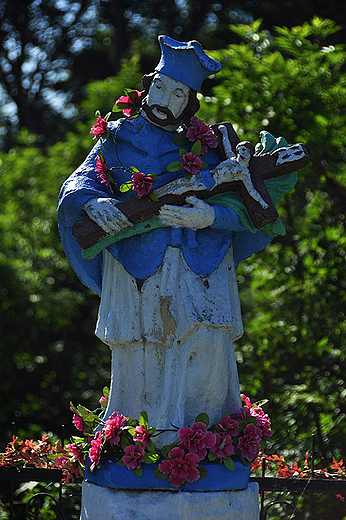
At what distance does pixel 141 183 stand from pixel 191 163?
237 millimetres

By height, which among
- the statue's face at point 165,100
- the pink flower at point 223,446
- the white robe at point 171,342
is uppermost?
the statue's face at point 165,100

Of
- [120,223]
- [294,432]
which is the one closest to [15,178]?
[294,432]

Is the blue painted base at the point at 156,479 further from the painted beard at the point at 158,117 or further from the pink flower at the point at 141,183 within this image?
the painted beard at the point at 158,117

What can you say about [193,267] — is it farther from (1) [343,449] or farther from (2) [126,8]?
(2) [126,8]

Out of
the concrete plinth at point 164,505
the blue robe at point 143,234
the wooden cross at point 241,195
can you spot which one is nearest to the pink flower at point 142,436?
the concrete plinth at point 164,505

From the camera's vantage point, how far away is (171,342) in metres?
3.33

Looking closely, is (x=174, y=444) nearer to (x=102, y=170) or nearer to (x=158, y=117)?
(x=102, y=170)

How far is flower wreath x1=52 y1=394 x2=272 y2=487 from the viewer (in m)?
3.17

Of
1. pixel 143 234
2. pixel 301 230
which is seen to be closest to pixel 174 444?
pixel 143 234

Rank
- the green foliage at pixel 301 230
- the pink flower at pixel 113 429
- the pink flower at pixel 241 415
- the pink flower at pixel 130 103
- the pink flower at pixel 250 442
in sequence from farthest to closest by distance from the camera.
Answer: the green foliage at pixel 301 230 < the pink flower at pixel 130 103 < the pink flower at pixel 241 415 < the pink flower at pixel 250 442 < the pink flower at pixel 113 429

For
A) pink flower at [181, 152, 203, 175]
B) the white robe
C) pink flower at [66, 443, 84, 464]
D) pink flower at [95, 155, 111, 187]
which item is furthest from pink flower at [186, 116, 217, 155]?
pink flower at [66, 443, 84, 464]

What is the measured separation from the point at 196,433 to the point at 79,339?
662cm

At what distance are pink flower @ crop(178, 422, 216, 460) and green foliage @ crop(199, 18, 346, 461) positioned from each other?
9.43 ft

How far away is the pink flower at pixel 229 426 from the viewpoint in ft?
11.0
